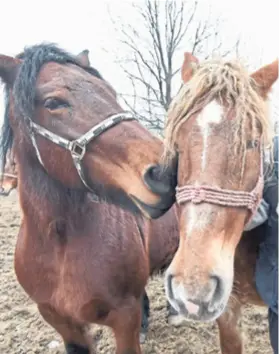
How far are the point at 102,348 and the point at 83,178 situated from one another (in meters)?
1.74

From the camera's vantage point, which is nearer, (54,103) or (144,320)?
(54,103)

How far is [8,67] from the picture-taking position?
6.23 ft

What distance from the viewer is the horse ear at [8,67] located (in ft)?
6.21

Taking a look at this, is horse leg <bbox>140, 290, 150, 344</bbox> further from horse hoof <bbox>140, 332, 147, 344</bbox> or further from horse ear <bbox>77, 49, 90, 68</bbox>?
horse ear <bbox>77, 49, 90, 68</bbox>

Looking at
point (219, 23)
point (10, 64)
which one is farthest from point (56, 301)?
point (219, 23)

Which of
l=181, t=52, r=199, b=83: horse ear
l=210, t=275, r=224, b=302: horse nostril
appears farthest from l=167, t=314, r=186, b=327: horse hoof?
l=181, t=52, r=199, b=83: horse ear

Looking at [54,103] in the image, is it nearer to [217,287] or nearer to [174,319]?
[217,287]

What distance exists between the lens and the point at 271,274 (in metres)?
1.66

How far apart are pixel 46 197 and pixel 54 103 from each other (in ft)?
1.59

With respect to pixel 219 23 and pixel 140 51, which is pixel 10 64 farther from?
pixel 140 51

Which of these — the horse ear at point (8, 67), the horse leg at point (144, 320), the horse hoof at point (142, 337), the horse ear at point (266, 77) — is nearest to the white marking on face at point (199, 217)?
the horse ear at point (266, 77)

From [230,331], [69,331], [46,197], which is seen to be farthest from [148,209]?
[230,331]

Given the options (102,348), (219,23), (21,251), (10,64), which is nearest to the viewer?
(10,64)

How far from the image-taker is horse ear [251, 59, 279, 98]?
1.48 meters
